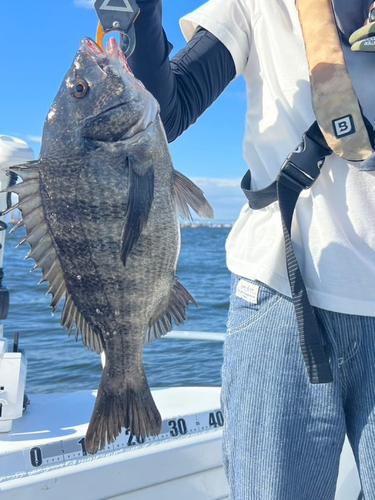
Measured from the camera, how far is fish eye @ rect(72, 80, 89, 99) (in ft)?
5.20

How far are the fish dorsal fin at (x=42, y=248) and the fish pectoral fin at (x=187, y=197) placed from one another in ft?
1.24

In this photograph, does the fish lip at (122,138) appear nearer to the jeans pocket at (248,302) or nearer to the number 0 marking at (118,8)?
the number 0 marking at (118,8)

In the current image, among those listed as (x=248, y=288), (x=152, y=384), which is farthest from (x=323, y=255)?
(x=152, y=384)

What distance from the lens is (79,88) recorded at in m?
1.59

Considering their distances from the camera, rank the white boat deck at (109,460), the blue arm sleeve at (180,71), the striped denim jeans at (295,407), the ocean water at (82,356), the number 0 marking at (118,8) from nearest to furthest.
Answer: the number 0 marking at (118,8)
the blue arm sleeve at (180,71)
the striped denim jeans at (295,407)
the white boat deck at (109,460)
the ocean water at (82,356)

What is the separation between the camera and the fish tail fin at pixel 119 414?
4.86 feet

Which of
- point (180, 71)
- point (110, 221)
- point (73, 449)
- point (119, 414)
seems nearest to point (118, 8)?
point (180, 71)

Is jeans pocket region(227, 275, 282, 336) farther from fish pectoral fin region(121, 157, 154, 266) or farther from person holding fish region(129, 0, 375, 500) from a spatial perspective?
fish pectoral fin region(121, 157, 154, 266)

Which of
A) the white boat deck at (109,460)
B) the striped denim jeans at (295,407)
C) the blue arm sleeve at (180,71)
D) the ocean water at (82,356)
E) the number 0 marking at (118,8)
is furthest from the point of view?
the ocean water at (82,356)

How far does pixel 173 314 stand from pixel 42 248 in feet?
1.34

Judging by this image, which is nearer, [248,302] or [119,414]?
[119,414]

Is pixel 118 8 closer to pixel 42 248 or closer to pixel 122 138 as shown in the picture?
pixel 122 138

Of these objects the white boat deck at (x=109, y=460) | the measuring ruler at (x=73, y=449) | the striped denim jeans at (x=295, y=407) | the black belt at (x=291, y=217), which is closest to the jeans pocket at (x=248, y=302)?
the striped denim jeans at (x=295, y=407)

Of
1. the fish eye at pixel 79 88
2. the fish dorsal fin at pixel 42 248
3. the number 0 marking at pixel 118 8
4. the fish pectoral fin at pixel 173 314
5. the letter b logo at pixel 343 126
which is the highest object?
the number 0 marking at pixel 118 8
